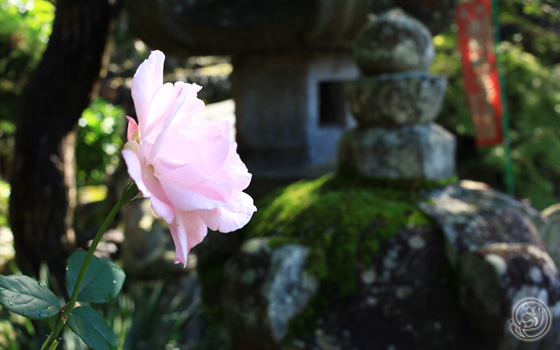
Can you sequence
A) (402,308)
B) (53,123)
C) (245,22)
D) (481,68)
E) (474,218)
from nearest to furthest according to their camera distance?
(402,308) → (474,218) → (53,123) → (245,22) → (481,68)

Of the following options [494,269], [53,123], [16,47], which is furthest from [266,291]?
[16,47]

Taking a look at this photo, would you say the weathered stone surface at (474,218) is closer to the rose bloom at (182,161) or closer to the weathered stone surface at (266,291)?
the weathered stone surface at (266,291)

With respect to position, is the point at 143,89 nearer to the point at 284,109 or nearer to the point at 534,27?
the point at 284,109

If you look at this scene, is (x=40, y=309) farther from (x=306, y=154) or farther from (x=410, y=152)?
(x=306, y=154)

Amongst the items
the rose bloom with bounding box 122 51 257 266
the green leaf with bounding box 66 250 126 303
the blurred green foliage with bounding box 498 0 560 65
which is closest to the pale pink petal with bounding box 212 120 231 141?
the rose bloom with bounding box 122 51 257 266

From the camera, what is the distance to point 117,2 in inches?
97.9

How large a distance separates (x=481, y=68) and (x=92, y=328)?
15.0 ft

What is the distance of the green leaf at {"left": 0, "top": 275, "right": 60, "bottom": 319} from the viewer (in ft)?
1.58

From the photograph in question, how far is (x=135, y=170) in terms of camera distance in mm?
407

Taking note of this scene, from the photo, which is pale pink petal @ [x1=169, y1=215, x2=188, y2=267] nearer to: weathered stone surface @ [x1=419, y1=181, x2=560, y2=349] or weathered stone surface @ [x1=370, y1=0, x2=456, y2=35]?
weathered stone surface @ [x1=419, y1=181, x2=560, y2=349]

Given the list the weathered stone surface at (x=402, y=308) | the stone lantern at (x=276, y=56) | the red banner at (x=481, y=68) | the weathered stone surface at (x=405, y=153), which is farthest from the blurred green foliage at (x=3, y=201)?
the red banner at (x=481, y=68)

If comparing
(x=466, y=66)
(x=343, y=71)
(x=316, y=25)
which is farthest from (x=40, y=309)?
(x=466, y=66)

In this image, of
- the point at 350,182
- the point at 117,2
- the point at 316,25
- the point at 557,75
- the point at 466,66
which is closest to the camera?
the point at 350,182

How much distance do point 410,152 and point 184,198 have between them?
6.03 feet
